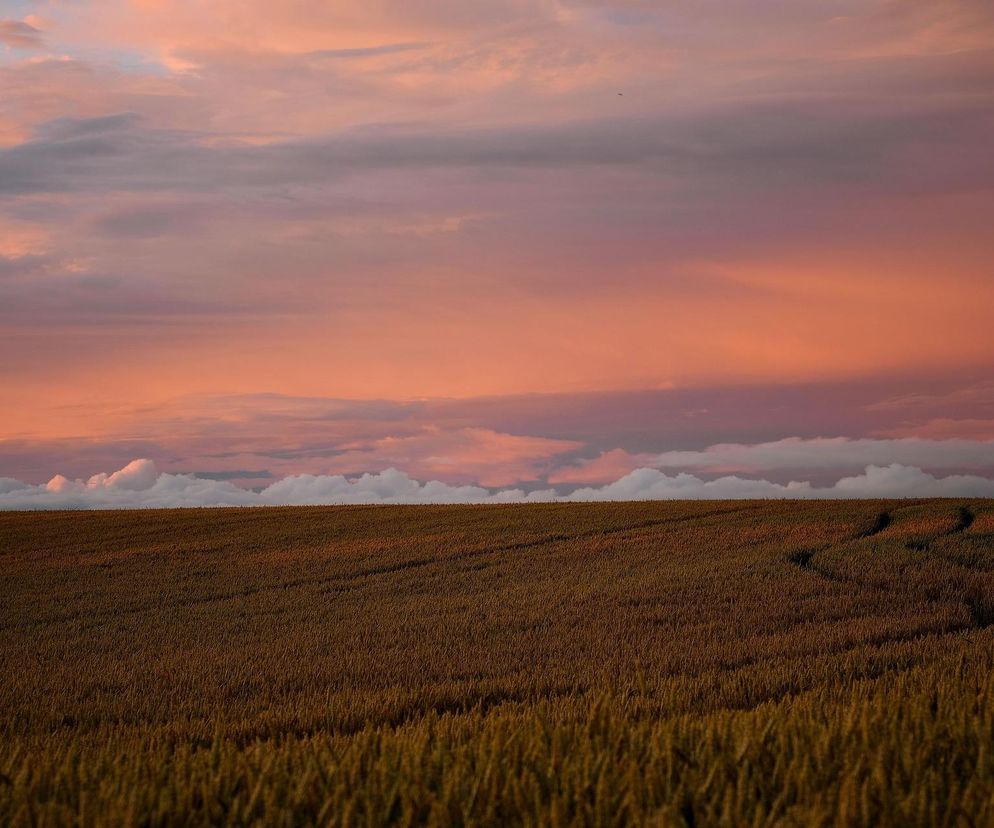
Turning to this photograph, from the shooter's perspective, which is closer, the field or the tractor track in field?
the field

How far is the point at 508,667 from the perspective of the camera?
13344mm

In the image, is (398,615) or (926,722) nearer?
(926,722)

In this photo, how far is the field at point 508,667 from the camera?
4.05 m

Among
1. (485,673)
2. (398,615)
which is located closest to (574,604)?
(398,615)

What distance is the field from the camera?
4.05m

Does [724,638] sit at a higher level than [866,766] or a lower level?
lower

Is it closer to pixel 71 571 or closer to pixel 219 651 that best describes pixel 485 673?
pixel 219 651

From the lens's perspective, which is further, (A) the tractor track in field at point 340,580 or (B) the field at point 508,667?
(A) the tractor track in field at point 340,580

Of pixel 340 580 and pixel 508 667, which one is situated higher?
pixel 508 667

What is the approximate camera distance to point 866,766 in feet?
14.1

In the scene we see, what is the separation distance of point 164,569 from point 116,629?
9.35 m

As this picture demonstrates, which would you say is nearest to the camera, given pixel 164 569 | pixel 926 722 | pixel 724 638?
pixel 926 722

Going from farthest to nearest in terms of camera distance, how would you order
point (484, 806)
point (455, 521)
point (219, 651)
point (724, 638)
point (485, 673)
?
point (455, 521) < point (219, 651) < point (724, 638) < point (485, 673) < point (484, 806)

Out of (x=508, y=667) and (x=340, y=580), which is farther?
(x=340, y=580)
